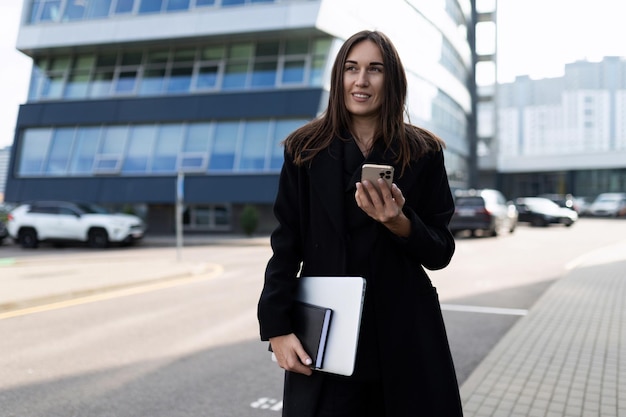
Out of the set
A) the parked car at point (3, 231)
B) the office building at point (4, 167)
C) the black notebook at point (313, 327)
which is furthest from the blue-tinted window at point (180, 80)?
the black notebook at point (313, 327)

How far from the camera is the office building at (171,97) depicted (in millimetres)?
22984

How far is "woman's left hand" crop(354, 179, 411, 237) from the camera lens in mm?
1511

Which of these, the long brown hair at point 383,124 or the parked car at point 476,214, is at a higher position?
the parked car at point 476,214

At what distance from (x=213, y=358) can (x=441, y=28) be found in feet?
122

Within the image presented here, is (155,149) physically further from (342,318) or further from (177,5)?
(342,318)

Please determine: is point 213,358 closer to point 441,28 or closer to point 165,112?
point 165,112

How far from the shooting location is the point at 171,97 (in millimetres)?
24594

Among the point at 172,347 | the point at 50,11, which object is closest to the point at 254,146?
the point at 50,11

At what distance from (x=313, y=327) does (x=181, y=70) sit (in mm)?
25133

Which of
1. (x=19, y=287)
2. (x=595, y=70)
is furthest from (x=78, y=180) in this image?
(x=595, y=70)

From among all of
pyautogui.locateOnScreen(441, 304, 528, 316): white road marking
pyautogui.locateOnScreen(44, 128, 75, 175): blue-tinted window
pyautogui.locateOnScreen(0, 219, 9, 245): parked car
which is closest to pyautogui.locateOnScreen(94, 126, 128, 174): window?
pyautogui.locateOnScreen(44, 128, 75, 175): blue-tinted window

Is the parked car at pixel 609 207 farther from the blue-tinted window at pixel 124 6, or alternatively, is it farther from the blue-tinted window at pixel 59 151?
the blue-tinted window at pixel 59 151

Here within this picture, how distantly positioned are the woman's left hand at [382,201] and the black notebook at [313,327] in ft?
1.07

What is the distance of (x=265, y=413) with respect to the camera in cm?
377
